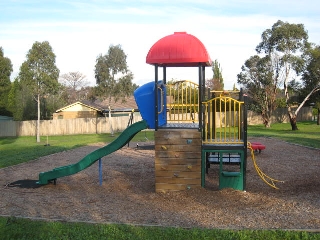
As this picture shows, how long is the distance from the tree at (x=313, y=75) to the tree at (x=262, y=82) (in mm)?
2550

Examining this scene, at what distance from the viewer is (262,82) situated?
3859 centimetres

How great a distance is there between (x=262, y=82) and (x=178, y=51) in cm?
3081

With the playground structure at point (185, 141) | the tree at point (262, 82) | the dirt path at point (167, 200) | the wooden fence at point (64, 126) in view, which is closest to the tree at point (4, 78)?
the wooden fence at point (64, 126)

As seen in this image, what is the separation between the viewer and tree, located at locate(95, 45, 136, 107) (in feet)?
111

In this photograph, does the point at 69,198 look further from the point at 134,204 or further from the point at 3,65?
the point at 3,65

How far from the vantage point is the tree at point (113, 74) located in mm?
33781

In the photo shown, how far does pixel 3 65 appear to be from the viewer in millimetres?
46406

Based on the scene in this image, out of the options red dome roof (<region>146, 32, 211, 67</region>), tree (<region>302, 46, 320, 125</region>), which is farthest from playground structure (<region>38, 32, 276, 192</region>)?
tree (<region>302, 46, 320, 125</region>)

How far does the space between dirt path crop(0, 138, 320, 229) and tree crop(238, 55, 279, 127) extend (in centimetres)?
2448

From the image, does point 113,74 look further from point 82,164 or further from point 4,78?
point 82,164

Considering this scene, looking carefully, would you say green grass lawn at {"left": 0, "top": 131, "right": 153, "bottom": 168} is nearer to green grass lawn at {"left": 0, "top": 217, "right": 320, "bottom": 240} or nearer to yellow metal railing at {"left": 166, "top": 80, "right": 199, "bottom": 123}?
yellow metal railing at {"left": 166, "top": 80, "right": 199, "bottom": 123}

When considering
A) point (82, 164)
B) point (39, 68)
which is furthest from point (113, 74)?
point (82, 164)

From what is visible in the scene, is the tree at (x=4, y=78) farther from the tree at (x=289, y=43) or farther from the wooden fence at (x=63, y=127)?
the tree at (x=289, y=43)

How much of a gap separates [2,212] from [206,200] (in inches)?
161
